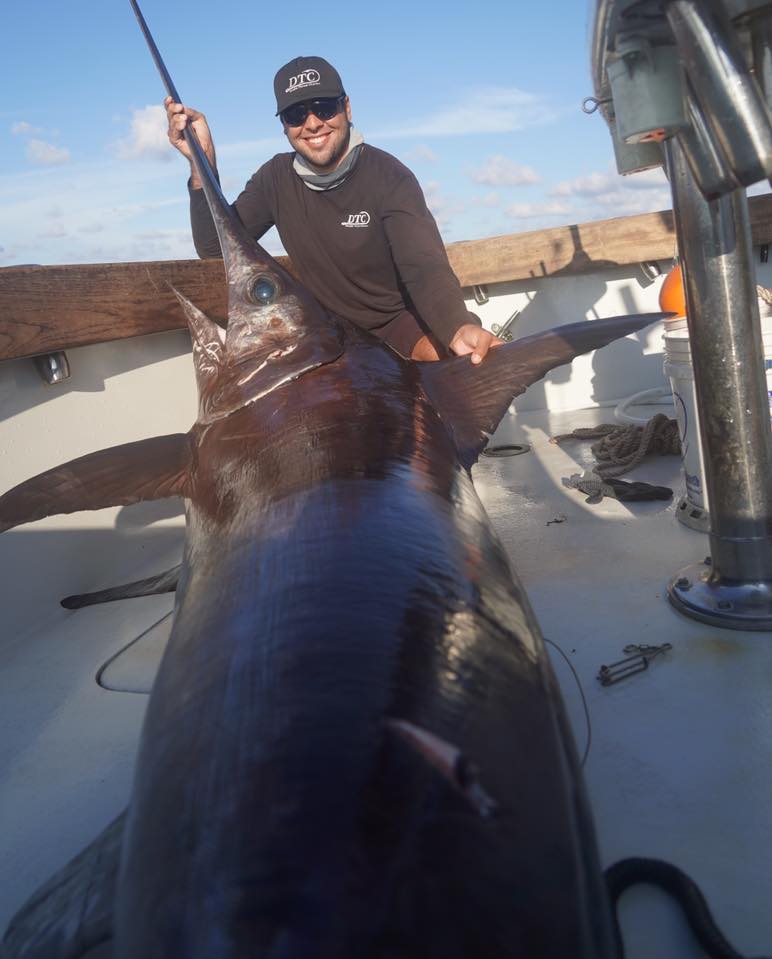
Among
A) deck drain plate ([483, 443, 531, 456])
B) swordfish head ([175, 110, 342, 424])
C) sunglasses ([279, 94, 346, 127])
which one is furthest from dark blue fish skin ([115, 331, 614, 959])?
deck drain plate ([483, 443, 531, 456])

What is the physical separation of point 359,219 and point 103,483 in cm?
195

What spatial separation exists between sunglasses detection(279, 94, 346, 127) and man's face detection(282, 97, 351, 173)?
0.01 m

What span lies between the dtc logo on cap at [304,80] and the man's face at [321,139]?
0.42 feet

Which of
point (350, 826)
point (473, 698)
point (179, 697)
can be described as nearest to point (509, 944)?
point (350, 826)

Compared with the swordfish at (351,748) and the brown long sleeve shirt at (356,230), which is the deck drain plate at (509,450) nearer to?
the brown long sleeve shirt at (356,230)

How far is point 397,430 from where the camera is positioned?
66.7 inches

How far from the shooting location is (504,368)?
2.22m

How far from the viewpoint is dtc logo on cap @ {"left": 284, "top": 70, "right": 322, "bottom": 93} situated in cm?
324

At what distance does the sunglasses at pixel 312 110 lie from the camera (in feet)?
10.6

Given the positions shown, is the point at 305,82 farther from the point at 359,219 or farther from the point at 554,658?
the point at 554,658

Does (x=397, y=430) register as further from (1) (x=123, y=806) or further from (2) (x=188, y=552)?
(1) (x=123, y=806)

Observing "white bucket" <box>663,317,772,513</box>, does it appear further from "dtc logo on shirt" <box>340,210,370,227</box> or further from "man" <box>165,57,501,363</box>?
"dtc logo on shirt" <box>340,210,370,227</box>

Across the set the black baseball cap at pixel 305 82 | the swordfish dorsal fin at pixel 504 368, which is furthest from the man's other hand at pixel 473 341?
the black baseball cap at pixel 305 82

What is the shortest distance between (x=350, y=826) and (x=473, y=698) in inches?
9.1
